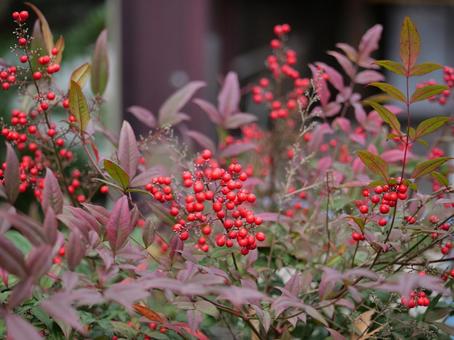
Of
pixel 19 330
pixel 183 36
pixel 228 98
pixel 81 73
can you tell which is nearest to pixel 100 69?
pixel 81 73

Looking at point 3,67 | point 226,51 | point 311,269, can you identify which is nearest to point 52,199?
point 3,67

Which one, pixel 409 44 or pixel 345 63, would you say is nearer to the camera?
pixel 409 44

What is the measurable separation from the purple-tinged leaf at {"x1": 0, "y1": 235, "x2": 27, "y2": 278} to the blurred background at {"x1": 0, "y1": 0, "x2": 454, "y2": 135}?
215 centimetres

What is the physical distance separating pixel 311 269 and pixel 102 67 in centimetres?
45

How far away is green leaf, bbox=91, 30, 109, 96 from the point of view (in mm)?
1104

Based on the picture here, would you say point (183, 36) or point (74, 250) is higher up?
point (74, 250)

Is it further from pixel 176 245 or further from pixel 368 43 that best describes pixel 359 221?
pixel 368 43

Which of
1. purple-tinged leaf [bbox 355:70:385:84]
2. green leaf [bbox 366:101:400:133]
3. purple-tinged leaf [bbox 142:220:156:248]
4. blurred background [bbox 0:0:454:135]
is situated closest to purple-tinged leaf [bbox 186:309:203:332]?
purple-tinged leaf [bbox 142:220:156:248]

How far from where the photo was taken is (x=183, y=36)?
320 cm

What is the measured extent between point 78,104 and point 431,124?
42 centimetres

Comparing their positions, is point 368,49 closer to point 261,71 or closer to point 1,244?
point 1,244

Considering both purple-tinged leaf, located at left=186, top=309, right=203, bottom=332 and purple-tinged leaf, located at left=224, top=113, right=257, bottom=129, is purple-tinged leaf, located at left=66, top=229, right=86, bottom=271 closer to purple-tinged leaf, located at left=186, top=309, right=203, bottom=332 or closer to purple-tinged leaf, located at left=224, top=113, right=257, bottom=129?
purple-tinged leaf, located at left=186, top=309, right=203, bottom=332

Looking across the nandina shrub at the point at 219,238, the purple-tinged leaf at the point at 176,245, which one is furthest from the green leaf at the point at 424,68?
the purple-tinged leaf at the point at 176,245

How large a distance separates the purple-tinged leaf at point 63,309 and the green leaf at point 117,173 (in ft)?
0.65
